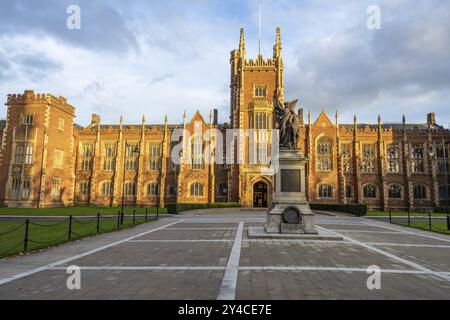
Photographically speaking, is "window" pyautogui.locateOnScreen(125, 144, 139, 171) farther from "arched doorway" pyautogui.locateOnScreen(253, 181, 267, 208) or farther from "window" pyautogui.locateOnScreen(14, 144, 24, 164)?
"arched doorway" pyautogui.locateOnScreen(253, 181, 267, 208)

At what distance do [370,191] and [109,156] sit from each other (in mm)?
44541

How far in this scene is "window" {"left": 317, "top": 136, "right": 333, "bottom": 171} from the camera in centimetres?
4822

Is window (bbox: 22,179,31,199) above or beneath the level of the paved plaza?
above

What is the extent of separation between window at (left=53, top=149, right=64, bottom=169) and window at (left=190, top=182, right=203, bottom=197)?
2012cm

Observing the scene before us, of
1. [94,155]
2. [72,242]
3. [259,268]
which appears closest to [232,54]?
[94,155]

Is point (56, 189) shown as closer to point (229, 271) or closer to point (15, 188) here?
point (15, 188)

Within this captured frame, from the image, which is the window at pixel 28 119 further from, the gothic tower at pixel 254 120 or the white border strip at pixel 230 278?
the white border strip at pixel 230 278

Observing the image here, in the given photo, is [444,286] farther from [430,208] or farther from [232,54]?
[232,54]

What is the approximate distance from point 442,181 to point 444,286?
49.4 metres

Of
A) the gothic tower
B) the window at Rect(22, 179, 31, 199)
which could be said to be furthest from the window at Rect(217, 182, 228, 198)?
the window at Rect(22, 179, 31, 199)

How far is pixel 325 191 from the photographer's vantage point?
154 ft

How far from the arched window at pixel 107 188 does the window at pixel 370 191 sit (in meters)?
42.2

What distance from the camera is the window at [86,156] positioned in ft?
168

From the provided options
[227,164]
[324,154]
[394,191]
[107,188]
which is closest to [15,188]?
[107,188]
